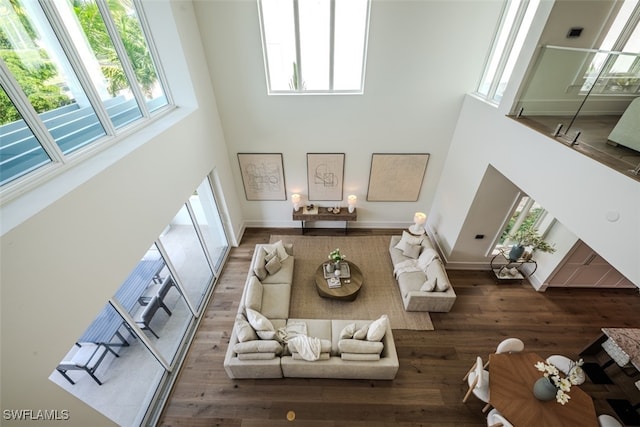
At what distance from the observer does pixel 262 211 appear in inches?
255

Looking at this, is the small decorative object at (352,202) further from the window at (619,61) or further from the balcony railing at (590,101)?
the window at (619,61)

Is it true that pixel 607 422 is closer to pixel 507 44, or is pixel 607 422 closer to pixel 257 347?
pixel 257 347

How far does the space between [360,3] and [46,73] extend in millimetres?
4309

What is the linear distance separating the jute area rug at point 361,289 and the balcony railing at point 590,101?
3.29 m

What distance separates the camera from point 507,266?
5172mm

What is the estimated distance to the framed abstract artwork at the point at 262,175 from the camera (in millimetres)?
5629

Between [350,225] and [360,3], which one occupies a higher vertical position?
[360,3]

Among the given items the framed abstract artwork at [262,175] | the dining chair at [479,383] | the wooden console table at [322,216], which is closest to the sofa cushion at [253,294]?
the wooden console table at [322,216]

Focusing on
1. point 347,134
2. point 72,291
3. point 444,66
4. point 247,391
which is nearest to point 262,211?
point 347,134

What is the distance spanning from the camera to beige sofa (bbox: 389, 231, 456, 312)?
4375 mm

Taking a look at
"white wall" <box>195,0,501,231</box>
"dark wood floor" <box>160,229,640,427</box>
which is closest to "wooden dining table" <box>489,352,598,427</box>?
"dark wood floor" <box>160,229,640,427</box>

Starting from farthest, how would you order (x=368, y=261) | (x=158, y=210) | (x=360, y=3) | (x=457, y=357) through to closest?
(x=368, y=261) → (x=360, y=3) → (x=457, y=357) → (x=158, y=210)

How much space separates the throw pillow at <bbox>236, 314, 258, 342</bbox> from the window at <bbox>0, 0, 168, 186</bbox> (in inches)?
108

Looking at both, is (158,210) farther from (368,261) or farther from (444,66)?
(444,66)
